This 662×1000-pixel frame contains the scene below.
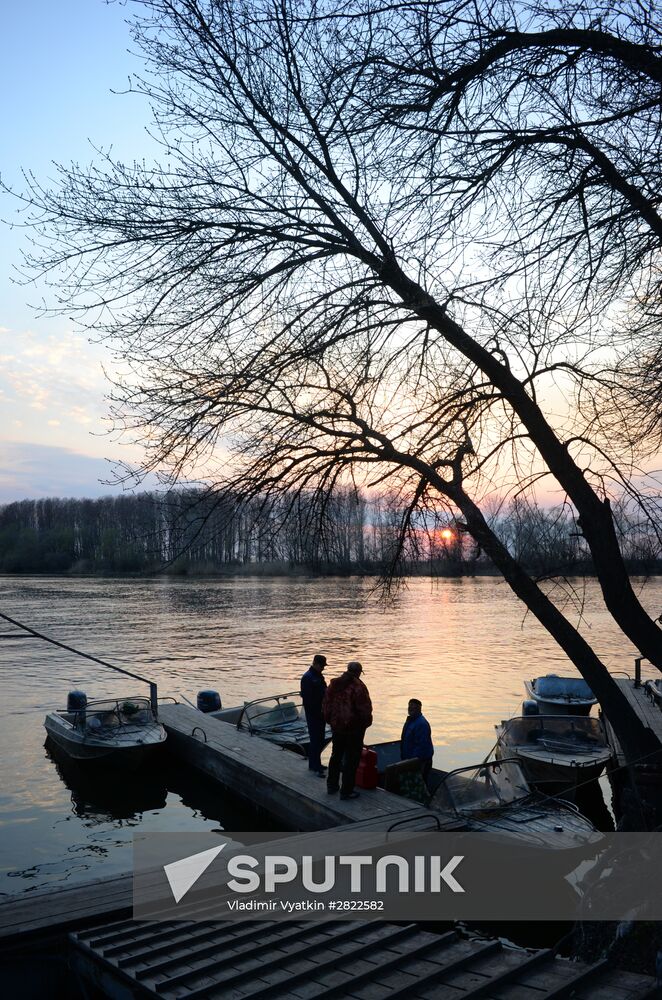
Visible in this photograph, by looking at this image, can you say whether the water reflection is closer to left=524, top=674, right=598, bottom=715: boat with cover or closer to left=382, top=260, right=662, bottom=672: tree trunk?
left=524, top=674, right=598, bottom=715: boat with cover

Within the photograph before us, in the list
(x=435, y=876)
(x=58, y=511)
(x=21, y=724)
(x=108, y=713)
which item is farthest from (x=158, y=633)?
(x=58, y=511)

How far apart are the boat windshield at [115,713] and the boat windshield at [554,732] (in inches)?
298

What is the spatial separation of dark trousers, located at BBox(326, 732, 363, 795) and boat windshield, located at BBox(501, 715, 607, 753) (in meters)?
5.09

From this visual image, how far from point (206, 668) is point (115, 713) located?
474 inches

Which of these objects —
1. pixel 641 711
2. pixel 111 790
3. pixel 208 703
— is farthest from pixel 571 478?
pixel 208 703

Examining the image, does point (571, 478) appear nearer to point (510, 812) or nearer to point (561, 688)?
point (510, 812)

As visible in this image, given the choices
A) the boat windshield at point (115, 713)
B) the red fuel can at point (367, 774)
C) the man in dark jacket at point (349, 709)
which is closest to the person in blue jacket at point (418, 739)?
the red fuel can at point (367, 774)

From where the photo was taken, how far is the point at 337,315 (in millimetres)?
6672

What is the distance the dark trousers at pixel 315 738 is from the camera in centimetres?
1258

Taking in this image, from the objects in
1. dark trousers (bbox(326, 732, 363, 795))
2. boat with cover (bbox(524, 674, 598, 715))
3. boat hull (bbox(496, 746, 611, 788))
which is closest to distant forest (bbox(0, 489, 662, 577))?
dark trousers (bbox(326, 732, 363, 795))

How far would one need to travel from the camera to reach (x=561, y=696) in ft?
70.6

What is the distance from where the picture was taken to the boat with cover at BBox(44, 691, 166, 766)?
16.7 m

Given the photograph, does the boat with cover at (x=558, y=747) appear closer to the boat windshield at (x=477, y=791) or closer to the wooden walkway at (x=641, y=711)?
the wooden walkway at (x=641, y=711)

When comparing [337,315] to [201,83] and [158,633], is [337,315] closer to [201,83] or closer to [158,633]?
[201,83]
